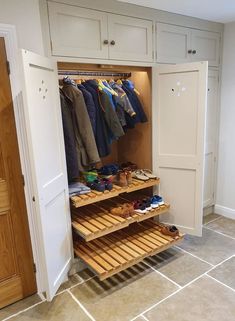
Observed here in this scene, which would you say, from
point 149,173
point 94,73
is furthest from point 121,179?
point 94,73

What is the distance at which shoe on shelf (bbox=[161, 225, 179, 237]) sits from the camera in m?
2.51

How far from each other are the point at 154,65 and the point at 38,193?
1.65 meters

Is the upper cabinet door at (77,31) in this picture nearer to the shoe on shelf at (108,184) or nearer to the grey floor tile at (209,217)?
the shoe on shelf at (108,184)

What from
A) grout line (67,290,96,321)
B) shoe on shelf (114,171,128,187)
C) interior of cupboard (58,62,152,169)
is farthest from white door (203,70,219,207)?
grout line (67,290,96,321)

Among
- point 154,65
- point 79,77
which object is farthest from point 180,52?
point 79,77

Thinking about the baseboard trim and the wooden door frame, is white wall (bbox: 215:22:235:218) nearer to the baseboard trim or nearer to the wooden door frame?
the baseboard trim

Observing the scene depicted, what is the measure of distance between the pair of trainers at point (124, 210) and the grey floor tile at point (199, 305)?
30.0 inches

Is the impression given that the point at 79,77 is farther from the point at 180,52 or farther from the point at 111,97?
the point at 180,52

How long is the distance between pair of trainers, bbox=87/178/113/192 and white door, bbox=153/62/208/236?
616 mm

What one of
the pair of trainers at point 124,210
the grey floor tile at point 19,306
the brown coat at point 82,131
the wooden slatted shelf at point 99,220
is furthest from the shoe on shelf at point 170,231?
the grey floor tile at point 19,306

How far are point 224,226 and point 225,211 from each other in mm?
308

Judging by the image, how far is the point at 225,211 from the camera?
11.2 feet

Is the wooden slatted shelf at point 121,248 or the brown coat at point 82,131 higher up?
the brown coat at point 82,131

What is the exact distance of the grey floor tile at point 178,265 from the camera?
2.28 meters
